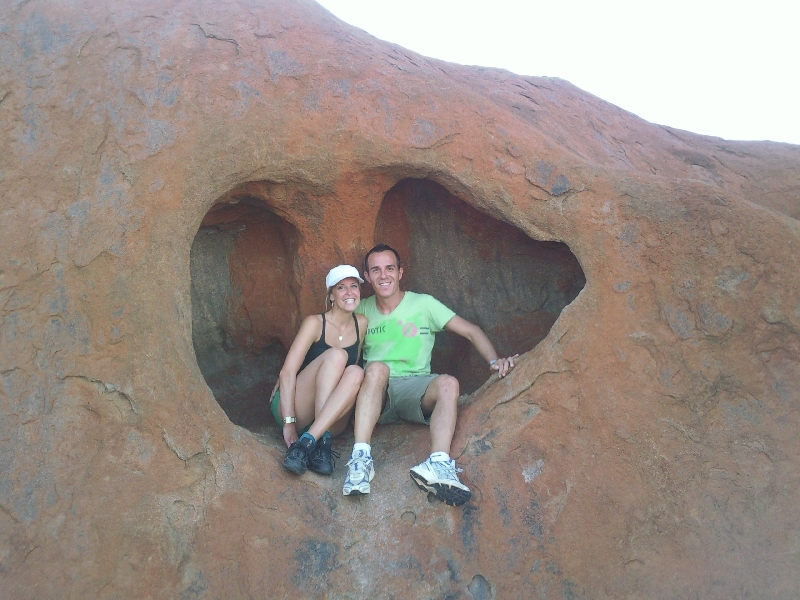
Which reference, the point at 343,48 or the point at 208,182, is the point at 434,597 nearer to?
the point at 208,182

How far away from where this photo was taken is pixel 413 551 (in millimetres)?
3287

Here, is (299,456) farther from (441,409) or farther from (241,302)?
(241,302)

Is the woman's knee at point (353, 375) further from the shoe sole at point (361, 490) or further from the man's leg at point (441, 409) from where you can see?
the shoe sole at point (361, 490)

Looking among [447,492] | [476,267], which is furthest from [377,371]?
[476,267]

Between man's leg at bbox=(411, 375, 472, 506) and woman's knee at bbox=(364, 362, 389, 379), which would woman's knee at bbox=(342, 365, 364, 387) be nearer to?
woman's knee at bbox=(364, 362, 389, 379)

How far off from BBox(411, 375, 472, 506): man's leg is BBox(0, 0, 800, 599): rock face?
0.38ft

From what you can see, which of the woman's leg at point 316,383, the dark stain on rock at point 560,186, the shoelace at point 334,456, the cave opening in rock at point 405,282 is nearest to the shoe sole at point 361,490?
the shoelace at point 334,456

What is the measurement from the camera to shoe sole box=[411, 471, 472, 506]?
10.9 ft

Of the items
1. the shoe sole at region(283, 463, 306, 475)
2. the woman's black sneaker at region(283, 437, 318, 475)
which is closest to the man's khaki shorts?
the woman's black sneaker at region(283, 437, 318, 475)

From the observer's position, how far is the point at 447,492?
10.9 feet

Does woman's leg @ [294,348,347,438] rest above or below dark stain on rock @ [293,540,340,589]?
above

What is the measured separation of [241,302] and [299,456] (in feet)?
4.67

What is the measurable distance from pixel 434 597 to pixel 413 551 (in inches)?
8.3

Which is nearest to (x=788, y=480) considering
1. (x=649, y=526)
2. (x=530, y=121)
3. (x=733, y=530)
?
(x=733, y=530)
